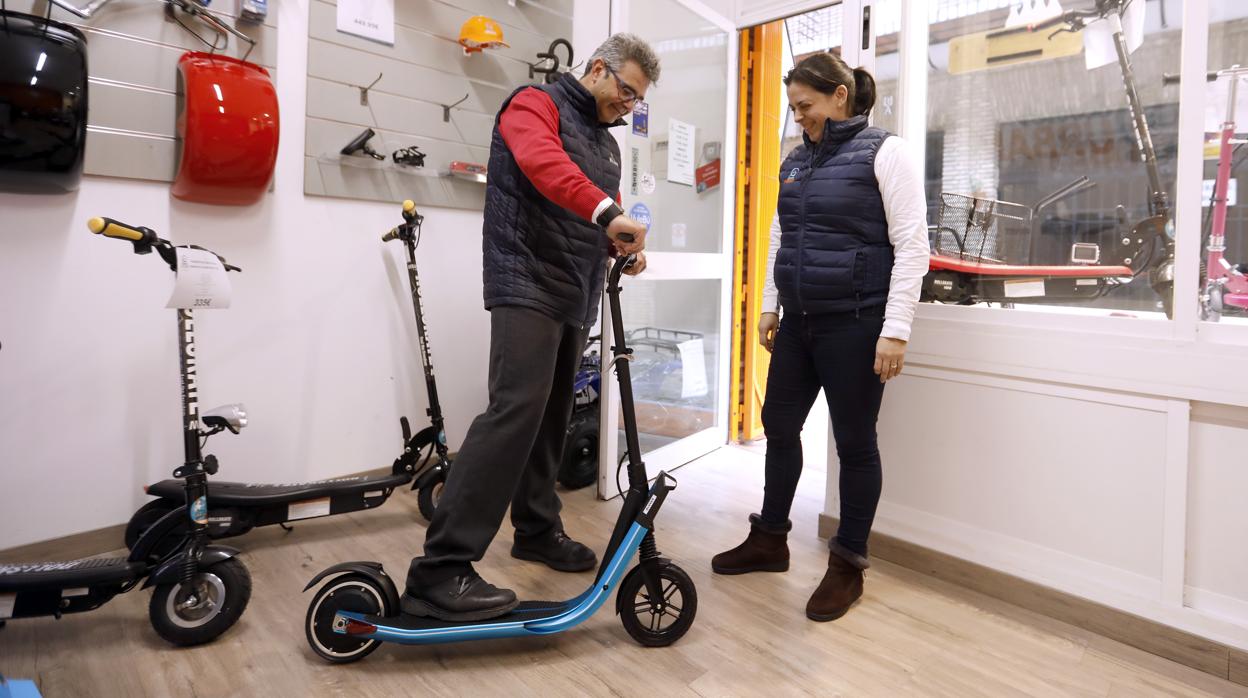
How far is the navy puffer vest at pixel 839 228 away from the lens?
1772mm

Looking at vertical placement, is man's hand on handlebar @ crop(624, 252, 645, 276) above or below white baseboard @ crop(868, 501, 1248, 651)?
above

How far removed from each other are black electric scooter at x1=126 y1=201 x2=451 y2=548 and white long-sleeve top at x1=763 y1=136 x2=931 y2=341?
4.98ft

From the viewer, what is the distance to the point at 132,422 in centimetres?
207

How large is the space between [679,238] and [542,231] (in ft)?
4.82

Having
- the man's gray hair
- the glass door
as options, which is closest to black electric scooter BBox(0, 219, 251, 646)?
the man's gray hair

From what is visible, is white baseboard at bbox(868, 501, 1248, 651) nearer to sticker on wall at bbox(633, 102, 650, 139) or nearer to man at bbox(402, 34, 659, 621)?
man at bbox(402, 34, 659, 621)

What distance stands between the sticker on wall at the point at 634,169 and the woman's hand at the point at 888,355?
1334 millimetres

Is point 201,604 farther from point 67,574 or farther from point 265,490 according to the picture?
point 265,490

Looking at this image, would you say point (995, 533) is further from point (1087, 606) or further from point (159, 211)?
point (159, 211)

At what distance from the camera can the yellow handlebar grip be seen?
4.75ft

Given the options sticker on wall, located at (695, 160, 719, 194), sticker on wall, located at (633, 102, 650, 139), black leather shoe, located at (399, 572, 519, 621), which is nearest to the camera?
black leather shoe, located at (399, 572, 519, 621)

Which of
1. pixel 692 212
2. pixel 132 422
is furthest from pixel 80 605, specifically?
pixel 692 212

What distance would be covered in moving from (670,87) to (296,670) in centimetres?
246

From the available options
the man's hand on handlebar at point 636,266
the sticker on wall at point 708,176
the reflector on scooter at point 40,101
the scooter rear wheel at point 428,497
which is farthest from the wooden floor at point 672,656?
the sticker on wall at point 708,176
